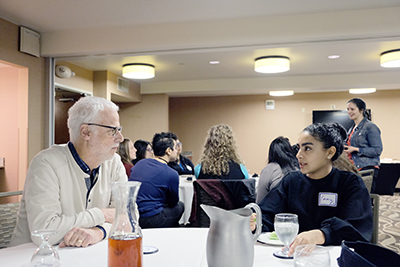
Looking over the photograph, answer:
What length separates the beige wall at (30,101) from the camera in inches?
162

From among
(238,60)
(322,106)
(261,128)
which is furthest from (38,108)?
(322,106)

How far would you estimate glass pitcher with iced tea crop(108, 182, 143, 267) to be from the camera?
82cm

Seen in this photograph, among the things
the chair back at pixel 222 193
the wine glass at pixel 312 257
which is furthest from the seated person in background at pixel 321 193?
the chair back at pixel 222 193

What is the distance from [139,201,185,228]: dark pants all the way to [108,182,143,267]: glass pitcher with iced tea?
196cm

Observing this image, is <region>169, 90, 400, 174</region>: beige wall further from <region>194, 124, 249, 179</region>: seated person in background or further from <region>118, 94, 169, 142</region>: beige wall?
<region>194, 124, 249, 179</region>: seated person in background

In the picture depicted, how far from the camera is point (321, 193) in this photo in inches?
58.6

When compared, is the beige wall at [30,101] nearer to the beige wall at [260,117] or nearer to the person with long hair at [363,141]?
the person with long hair at [363,141]

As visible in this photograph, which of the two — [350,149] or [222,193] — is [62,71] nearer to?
[222,193]

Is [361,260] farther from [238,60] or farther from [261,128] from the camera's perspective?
[261,128]

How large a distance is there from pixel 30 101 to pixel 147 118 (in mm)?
3759

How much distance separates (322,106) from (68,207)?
7987 mm

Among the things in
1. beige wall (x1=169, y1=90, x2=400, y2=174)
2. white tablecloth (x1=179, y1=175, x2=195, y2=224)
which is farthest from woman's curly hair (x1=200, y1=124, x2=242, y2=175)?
beige wall (x1=169, y1=90, x2=400, y2=174)

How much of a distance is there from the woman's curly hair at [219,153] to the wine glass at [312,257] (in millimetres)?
2205

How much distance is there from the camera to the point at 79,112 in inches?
61.8
